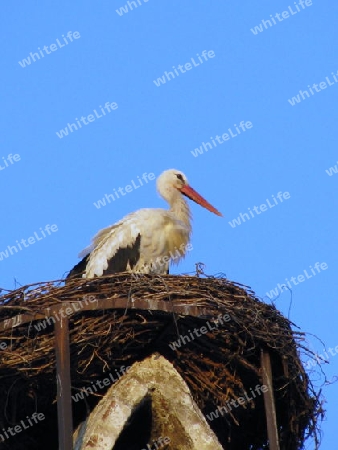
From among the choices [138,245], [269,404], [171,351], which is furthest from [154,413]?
[138,245]

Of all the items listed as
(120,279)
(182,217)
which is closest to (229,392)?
(120,279)

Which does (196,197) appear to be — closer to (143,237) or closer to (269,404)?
(143,237)

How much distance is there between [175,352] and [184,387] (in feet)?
0.92

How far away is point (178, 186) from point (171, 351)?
3.07m

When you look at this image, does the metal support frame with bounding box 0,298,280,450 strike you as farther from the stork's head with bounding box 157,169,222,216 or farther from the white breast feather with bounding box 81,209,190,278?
the stork's head with bounding box 157,169,222,216

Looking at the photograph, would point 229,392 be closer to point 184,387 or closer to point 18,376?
point 184,387

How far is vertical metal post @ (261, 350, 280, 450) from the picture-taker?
8.38m

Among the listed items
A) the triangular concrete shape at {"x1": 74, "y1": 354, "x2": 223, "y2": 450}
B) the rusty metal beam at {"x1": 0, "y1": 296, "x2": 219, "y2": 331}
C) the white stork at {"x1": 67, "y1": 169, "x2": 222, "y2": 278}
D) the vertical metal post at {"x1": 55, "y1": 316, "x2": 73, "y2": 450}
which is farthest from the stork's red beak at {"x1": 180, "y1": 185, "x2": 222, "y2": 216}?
the vertical metal post at {"x1": 55, "y1": 316, "x2": 73, "y2": 450}

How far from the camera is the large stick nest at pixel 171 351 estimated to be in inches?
324

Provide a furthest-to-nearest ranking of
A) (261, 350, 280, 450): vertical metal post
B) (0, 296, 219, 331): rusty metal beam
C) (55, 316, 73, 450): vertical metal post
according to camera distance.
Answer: (261, 350, 280, 450): vertical metal post < (0, 296, 219, 331): rusty metal beam < (55, 316, 73, 450): vertical metal post

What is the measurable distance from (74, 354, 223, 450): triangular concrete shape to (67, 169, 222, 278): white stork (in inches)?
64.2

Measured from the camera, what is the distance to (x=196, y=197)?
11.5 m

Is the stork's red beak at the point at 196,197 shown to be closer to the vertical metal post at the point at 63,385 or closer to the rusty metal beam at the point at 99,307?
the rusty metal beam at the point at 99,307

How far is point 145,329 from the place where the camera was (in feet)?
27.7
